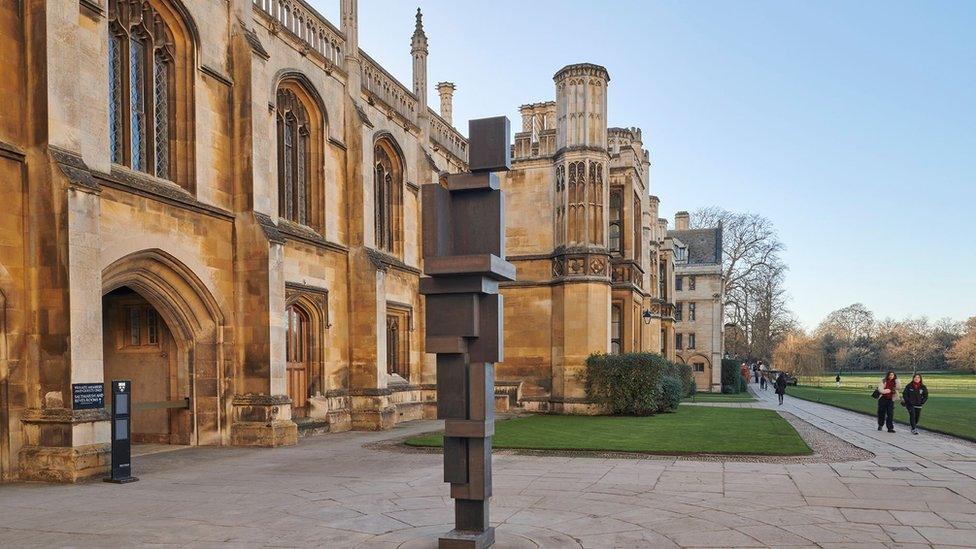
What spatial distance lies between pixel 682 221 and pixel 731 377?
77.9 feet

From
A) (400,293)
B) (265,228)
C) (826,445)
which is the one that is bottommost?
(826,445)

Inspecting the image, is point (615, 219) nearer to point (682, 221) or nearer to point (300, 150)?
point (300, 150)

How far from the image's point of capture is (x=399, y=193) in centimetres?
2180

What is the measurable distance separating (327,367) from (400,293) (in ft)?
16.0

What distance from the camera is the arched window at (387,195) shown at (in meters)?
20.9

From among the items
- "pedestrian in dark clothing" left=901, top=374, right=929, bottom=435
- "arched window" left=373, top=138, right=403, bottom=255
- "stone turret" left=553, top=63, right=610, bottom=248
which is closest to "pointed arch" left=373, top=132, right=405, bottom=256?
"arched window" left=373, top=138, right=403, bottom=255

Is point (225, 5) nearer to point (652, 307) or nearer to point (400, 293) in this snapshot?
point (400, 293)

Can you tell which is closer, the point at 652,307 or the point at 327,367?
the point at 327,367

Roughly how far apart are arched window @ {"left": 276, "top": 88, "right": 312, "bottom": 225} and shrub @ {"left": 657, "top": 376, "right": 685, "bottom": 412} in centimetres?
1259

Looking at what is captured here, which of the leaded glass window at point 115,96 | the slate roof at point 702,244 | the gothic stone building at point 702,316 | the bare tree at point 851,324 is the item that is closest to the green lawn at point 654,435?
the leaded glass window at point 115,96

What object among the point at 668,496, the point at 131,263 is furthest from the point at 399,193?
the point at 668,496

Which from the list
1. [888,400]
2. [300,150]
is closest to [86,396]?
[300,150]

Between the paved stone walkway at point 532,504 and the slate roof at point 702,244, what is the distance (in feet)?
148

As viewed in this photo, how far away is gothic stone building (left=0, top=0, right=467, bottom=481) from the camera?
31.2ft
